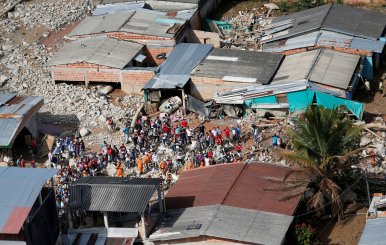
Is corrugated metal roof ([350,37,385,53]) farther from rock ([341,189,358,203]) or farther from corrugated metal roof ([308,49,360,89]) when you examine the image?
rock ([341,189,358,203])

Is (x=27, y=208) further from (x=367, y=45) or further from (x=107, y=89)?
(x=367, y=45)

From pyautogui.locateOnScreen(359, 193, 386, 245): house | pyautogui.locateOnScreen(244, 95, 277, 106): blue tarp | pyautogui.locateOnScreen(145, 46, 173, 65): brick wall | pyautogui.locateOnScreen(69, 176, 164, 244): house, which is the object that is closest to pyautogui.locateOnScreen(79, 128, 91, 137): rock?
pyautogui.locateOnScreen(244, 95, 277, 106): blue tarp

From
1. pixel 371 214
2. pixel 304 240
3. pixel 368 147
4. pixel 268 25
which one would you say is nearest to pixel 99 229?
pixel 304 240

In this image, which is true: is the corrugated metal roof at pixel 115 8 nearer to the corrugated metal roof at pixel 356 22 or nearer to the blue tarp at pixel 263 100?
the corrugated metal roof at pixel 356 22

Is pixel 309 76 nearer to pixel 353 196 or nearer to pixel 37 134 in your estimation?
pixel 353 196

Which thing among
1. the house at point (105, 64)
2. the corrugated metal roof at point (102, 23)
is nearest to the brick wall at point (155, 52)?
the house at point (105, 64)

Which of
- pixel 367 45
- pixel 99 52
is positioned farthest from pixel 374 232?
pixel 99 52
